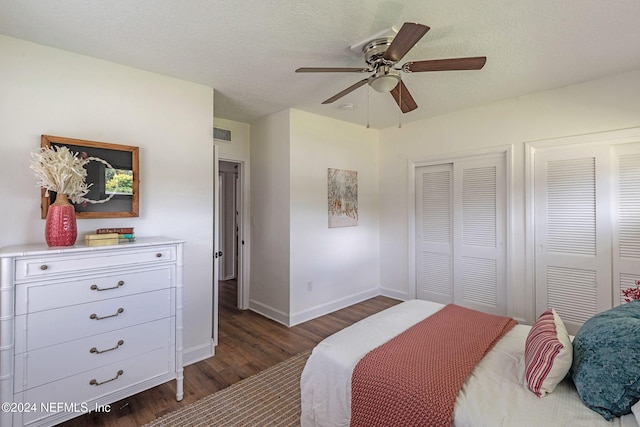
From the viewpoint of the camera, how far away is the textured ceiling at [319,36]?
1.79 meters

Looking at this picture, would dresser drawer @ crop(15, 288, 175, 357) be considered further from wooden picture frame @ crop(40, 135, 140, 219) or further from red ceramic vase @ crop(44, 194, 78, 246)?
wooden picture frame @ crop(40, 135, 140, 219)

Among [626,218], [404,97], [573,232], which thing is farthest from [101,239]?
[626,218]

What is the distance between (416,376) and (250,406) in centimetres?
139

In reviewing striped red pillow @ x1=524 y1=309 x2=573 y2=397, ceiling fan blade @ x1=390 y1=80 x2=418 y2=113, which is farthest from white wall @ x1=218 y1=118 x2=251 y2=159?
striped red pillow @ x1=524 y1=309 x2=573 y2=397

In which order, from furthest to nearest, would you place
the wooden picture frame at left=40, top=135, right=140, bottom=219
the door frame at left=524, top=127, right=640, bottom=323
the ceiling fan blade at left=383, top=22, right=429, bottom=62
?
the door frame at left=524, top=127, right=640, bottom=323
the wooden picture frame at left=40, top=135, right=140, bottom=219
the ceiling fan blade at left=383, top=22, right=429, bottom=62

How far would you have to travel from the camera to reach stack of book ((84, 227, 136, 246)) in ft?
6.51

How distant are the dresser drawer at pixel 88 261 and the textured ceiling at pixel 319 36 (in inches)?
58.8

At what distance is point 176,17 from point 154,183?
53.5 inches

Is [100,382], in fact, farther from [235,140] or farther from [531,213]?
[531,213]

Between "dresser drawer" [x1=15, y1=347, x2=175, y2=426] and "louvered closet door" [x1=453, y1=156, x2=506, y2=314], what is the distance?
346 centimetres

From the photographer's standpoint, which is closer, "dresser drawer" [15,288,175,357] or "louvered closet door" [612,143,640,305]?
"dresser drawer" [15,288,175,357]

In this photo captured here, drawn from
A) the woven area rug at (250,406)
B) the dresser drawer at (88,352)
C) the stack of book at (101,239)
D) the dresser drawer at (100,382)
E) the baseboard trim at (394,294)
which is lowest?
the woven area rug at (250,406)

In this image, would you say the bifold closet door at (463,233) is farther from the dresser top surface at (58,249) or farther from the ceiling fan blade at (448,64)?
the dresser top surface at (58,249)

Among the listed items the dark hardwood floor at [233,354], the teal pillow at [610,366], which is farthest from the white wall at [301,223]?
the teal pillow at [610,366]
